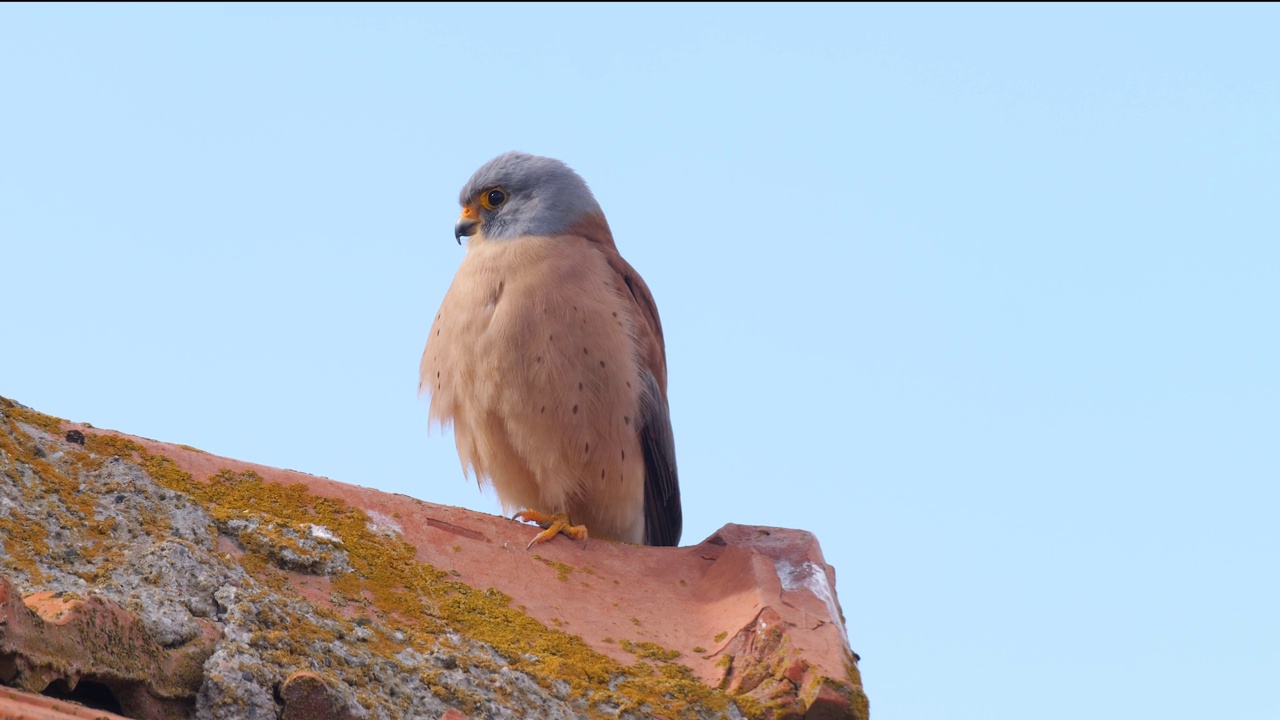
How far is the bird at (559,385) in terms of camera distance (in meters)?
4.03

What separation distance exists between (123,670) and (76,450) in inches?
30.4

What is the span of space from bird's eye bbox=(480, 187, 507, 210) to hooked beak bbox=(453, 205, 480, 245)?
0.16ft

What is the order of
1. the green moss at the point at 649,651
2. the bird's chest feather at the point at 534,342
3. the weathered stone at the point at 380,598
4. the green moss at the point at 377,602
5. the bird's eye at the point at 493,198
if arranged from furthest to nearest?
1. the bird's eye at the point at 493,198
2. the bird's chest feather at the point at 534,342
3. the green moss at the point at 649,651
4. the green moss at the point at 377,602
5. the weathered stone at the point at 380,598

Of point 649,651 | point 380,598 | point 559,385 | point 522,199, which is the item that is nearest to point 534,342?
point 559,385

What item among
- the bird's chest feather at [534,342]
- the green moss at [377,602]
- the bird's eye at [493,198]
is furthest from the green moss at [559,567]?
the bird's eye at [493,198]

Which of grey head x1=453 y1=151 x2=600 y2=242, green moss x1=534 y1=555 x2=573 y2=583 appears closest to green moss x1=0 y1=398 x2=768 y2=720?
green moss x1=534 y1=555 x2=573 y2=583

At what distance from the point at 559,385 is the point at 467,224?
1.12 metres

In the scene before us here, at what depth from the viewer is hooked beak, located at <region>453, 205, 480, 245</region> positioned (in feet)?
16.0

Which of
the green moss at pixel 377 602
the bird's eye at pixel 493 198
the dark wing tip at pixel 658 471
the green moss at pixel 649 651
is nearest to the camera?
the green moss at pixel 377 602

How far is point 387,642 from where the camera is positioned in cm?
232

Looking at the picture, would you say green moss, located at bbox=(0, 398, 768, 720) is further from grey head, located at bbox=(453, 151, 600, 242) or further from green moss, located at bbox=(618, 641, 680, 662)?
grey head, located at bbox=(453, 151, 600, 242)

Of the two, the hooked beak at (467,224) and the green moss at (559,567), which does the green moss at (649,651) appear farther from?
the hooked beak at (467,224)

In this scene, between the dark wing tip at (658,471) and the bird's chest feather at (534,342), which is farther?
the dark wing tip at (658,471)

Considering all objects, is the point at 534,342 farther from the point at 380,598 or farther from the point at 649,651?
the point at 380,598
